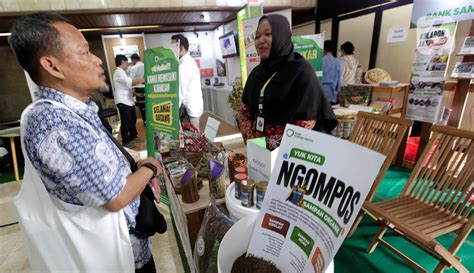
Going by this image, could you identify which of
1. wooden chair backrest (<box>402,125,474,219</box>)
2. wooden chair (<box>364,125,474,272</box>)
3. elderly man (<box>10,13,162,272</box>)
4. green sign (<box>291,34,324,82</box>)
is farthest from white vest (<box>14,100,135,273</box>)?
green sign (<box>291,34,324,82</box>)

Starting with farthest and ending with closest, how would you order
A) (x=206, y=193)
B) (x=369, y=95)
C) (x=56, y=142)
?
(x=369, y=95), (x=206, y=193), (x=56, y=142)

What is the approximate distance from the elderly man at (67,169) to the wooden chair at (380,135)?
1.58m

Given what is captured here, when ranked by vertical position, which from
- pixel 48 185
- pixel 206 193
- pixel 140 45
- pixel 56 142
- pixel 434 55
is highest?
pixel 140 45

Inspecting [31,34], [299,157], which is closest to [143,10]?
[31,34]

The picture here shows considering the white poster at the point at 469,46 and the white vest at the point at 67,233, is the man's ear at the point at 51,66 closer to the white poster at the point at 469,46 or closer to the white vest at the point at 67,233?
the white vest at the point at 67,233

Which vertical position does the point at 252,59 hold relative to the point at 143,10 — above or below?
below

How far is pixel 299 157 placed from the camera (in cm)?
43

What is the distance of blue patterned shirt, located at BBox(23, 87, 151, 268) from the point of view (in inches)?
24.1

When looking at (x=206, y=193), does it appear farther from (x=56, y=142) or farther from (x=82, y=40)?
(x=82, y=40)

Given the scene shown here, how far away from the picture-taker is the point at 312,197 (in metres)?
0.41

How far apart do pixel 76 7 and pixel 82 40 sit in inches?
151

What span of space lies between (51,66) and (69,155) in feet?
0.90

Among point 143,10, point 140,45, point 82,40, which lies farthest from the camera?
point 140,45

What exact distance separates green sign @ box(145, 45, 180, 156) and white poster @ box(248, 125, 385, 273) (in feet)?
3.81
